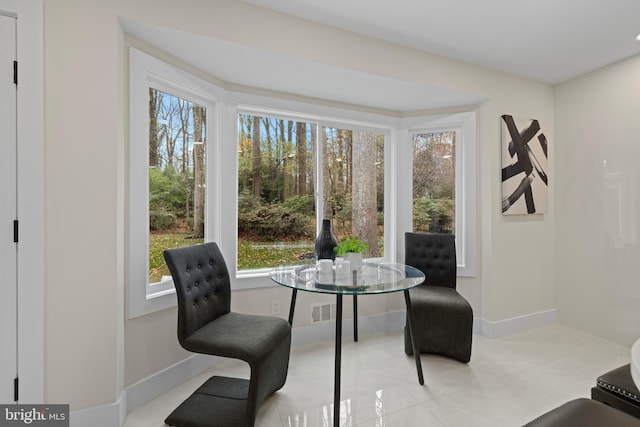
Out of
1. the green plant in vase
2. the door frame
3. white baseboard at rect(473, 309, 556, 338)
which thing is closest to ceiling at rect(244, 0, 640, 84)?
the door frame

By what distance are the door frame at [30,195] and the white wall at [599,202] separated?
4.40 m

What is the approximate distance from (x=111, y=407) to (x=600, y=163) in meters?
4.40

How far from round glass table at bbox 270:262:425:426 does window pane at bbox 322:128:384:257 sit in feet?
2.96

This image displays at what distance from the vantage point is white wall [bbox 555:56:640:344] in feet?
9.70

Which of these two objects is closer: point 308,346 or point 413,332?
point 413,332

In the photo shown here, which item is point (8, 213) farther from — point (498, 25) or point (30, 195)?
point (498, 25)

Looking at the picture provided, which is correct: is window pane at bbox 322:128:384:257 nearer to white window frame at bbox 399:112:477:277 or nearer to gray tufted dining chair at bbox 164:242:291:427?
white window frame at bbox 399:112:477:277

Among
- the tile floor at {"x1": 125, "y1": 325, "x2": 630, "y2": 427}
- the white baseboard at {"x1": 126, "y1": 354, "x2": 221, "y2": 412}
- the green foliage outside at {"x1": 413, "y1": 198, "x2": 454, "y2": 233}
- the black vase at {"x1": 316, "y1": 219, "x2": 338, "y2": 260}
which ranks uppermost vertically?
the green foliage outside at {"x1": 413, "y1": 198, "x2": 454, "y2": 233}

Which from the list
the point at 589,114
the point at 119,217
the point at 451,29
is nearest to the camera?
the point at 119,217

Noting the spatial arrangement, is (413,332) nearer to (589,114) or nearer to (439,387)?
(439,387)

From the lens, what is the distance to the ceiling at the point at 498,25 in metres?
2.21

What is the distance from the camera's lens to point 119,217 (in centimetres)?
193

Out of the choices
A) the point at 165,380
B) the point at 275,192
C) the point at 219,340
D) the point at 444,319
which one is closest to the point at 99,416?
the point at 165,380

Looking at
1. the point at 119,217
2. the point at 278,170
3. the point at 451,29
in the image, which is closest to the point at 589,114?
the point at 451,29
